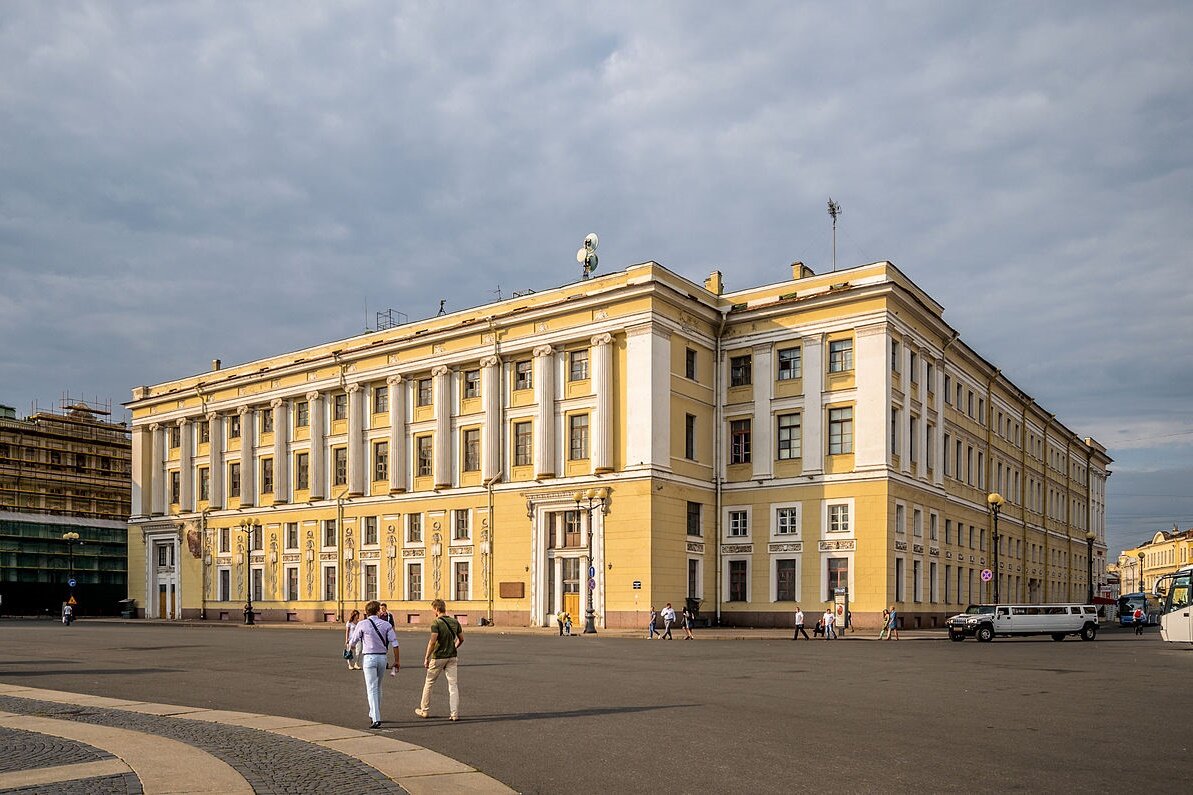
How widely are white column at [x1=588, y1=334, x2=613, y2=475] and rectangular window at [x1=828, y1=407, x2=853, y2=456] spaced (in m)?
11.1

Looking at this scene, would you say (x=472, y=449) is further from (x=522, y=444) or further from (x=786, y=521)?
(x=786, y=521)

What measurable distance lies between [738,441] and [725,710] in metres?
41.4

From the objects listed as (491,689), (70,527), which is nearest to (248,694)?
(491,689)

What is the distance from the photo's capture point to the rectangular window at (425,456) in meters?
64.1

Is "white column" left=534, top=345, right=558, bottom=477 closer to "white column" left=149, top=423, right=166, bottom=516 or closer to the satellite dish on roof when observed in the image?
the satellite dish on roof

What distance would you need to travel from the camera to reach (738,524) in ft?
189

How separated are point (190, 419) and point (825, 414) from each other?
48.7 metres

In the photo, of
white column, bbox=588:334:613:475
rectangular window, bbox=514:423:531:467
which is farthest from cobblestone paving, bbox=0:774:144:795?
rectangular window, bbox=514:423:531:467

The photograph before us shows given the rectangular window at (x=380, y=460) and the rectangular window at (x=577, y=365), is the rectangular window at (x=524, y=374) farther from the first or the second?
the rectangular window at (x=380, y=460)

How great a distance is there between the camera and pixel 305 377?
71125 millimetres

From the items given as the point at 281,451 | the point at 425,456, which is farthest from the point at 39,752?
the point at 281,451

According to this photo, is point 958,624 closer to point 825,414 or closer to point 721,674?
point 825,414

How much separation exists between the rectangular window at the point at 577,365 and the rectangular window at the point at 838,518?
14.5 meters

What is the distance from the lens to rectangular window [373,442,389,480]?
66688mm
